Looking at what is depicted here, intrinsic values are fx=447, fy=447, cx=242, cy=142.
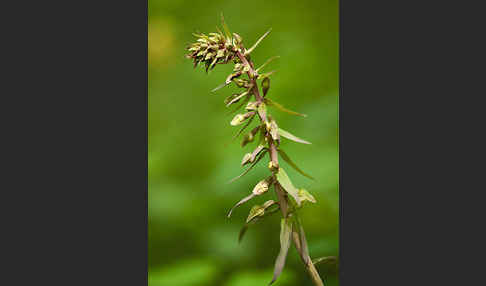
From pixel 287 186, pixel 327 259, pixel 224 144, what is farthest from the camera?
pixel 224 144

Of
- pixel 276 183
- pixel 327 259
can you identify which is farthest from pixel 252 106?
pixel 327 259

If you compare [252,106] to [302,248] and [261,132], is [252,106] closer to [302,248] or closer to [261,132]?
[261,132]

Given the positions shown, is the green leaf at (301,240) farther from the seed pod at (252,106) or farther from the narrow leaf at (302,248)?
the seed pod at (252,106)

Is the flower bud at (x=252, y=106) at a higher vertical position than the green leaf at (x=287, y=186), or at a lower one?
higher

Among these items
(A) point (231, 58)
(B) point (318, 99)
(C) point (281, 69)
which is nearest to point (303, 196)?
(A) point (231, 58)

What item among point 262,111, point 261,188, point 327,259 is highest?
point 262,111

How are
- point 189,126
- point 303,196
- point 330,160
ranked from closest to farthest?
point 303,196 < point 330,160 < point 189,126

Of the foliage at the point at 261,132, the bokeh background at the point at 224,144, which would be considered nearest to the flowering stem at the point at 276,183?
the foliage at the point at 261,132

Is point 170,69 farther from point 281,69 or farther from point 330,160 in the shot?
point 330,160
